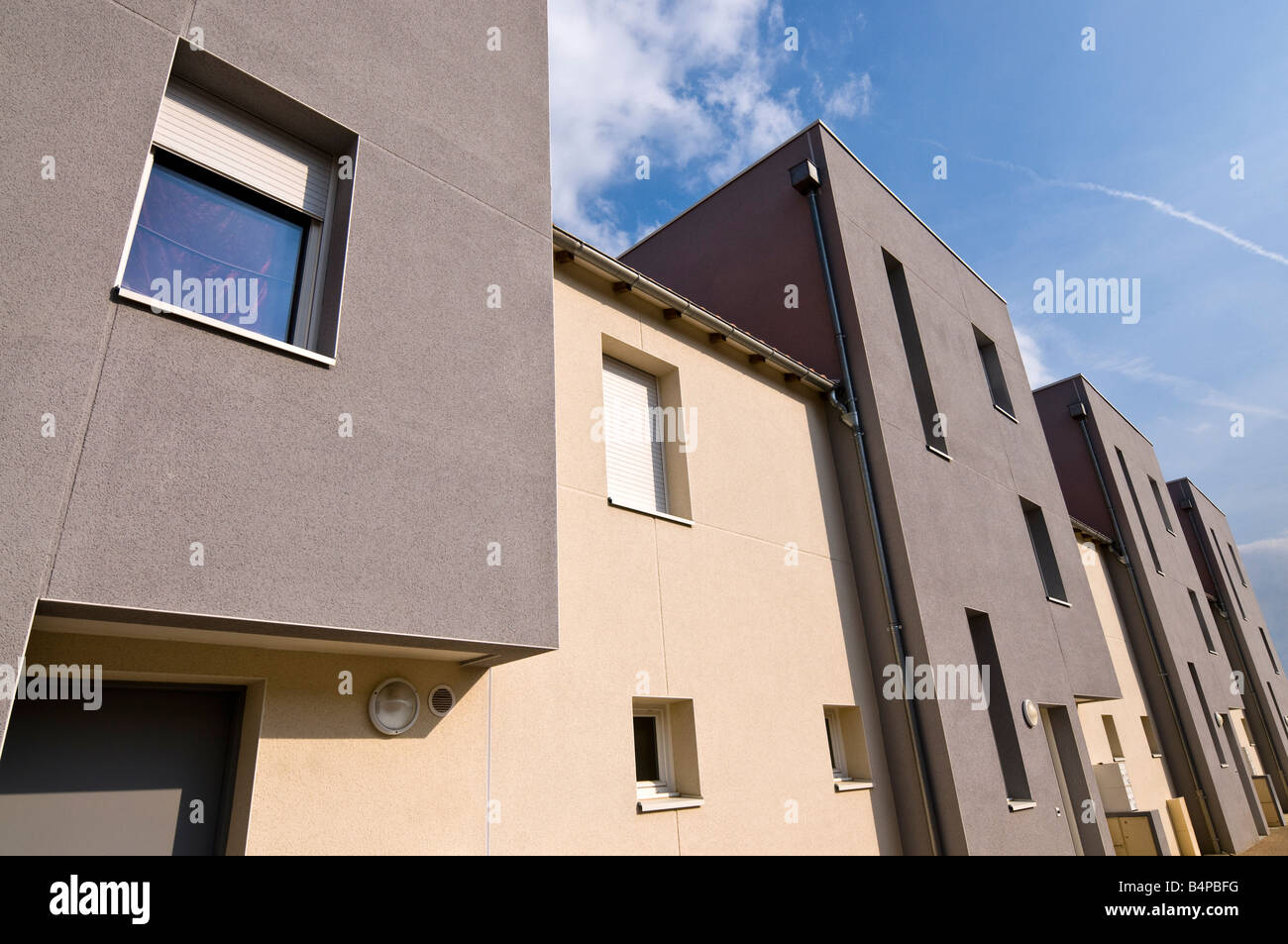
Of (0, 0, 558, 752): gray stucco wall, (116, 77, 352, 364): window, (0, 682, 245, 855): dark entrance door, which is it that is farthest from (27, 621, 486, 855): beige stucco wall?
(116, 77, 352, 364): window

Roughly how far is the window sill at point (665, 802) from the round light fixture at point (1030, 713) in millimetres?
6138

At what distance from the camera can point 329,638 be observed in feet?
12.1

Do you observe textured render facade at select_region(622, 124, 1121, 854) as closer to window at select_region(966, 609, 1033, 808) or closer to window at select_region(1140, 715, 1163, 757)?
window at select_region(966, 609, 1033, 808)

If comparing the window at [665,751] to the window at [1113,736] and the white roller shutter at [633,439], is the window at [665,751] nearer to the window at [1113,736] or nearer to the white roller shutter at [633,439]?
the white roller shutter at [633,439]

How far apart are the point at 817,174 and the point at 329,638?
9730 millimetres

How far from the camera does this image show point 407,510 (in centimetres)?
395

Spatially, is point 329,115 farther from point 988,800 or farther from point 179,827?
point 988,800

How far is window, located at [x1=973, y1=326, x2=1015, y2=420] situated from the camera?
14.0m

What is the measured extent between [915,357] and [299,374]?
997 centimetres

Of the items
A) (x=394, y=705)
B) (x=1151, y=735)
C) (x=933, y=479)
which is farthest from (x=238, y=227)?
(x=1151, y=735)

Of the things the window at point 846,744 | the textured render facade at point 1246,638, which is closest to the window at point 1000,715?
the window at point 846,744

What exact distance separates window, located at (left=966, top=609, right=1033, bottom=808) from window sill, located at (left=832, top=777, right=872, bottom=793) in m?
2.69

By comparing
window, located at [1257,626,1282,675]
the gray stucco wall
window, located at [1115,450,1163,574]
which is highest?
window, located at [1115,450,1163,574]

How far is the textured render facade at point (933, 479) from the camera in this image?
845 cm
